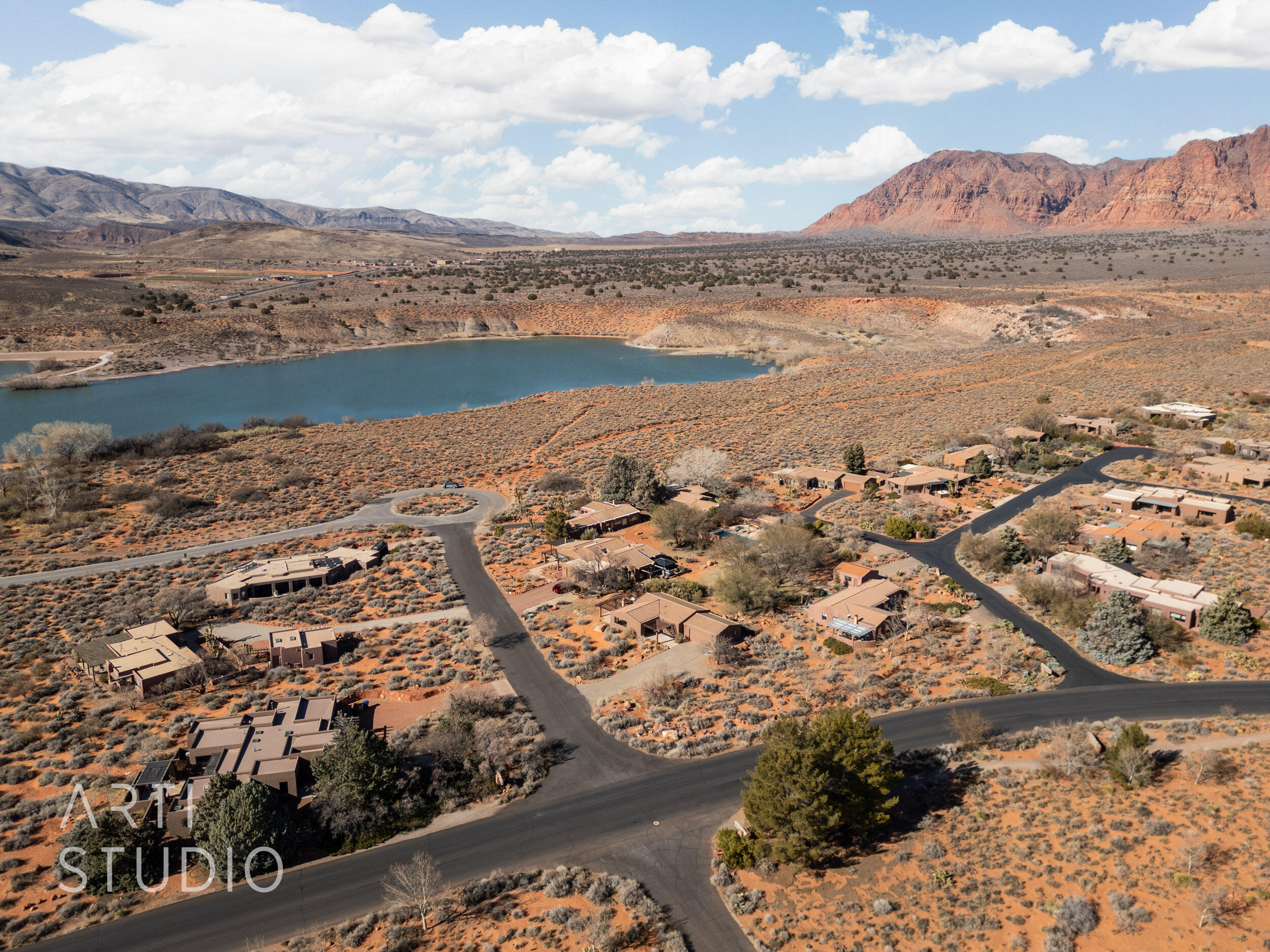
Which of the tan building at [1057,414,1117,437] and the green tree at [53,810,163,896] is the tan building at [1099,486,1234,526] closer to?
the tan building at [1057,414,1117,437]

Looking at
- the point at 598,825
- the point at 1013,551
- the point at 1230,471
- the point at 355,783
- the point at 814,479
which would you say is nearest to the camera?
the point at 598,825

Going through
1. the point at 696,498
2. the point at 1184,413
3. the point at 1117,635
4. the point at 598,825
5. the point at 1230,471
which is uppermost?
the point at 1184,413

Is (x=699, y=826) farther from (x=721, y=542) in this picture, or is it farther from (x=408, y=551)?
(x=408, y=551)

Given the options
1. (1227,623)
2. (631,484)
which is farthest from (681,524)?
(1227,623)

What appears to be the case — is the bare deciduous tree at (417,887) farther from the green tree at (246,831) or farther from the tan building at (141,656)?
the tan building at (141,656)

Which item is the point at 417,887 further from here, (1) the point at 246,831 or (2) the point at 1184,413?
(2) the point at 1184,413

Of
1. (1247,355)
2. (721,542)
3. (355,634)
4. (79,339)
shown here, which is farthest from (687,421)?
(79,339)
